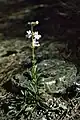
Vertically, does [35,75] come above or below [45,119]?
above

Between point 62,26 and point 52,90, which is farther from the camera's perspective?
point 62,26

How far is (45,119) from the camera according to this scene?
10.6 feet

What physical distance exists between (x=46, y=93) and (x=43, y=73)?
29cm

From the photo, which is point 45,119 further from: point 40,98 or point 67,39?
point 67,39

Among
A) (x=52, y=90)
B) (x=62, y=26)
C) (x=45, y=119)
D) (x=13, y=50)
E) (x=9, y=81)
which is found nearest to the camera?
(x=45, y=119)

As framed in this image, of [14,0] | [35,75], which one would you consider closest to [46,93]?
[35,75]

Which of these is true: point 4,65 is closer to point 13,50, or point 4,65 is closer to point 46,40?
point 13,50

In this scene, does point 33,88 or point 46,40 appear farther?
point 46,40

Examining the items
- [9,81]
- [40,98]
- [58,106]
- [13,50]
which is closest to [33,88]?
[40,98]

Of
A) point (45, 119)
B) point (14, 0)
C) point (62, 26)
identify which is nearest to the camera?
point (45, 119)

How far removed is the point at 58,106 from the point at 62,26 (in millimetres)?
2489

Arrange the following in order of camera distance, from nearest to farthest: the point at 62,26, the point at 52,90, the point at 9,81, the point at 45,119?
the point at 45,119 < the point at 52,90 < the point at 9,81 < the point at 62,26

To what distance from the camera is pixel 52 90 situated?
353 cm

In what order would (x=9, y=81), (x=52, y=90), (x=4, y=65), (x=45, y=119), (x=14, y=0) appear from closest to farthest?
(x=45, y=119) → (x=52, y=90) → (x=9, y=81) → (x=4, y=65) → (x=14, y=0)
